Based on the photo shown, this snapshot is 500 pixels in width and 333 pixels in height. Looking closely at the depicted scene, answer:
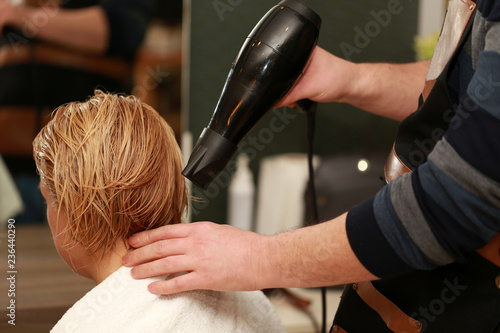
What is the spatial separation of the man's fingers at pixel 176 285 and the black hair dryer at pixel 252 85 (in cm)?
17

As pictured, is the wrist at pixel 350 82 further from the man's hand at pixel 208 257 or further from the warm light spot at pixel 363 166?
the warm light spot at pixel 363 166

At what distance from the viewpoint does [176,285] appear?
0.81 metres

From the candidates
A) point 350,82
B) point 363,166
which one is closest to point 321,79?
point 350,82

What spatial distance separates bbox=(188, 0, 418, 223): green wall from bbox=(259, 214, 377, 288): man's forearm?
58.3 inches

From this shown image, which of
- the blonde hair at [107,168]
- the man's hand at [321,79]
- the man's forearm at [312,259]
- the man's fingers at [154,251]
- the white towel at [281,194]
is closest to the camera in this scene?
the man's forearm at [312,259]

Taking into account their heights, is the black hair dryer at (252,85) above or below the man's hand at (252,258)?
above

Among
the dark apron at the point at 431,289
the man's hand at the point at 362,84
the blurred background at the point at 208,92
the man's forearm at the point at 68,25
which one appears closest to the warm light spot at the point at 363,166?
the blurred background at the point at 208,92

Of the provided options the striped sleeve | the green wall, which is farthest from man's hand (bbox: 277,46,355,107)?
the green wall

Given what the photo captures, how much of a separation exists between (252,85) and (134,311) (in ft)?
1.54

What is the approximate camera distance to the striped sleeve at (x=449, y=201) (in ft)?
1.91

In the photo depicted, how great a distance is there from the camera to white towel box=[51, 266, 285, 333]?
88 cm

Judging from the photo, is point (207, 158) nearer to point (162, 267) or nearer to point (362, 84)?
point (162, 267)

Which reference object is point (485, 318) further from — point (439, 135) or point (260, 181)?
point (260, 181)

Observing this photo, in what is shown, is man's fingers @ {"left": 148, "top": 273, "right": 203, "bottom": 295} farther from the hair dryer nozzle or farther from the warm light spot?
the warm light spot
